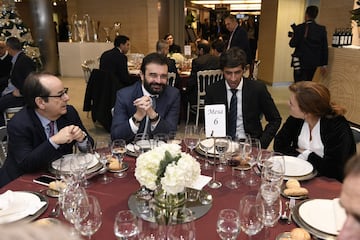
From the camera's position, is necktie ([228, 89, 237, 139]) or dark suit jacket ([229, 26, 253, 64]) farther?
dark suit jacket ([229, 26, 253, 64])

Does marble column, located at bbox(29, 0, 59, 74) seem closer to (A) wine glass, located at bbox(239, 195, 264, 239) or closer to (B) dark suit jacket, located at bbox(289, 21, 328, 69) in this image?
(B) dark suit jacket, located at bbox(289, 21, 328, 69)

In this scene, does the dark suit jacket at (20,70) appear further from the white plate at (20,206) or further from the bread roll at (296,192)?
the bread roll at (296,192)

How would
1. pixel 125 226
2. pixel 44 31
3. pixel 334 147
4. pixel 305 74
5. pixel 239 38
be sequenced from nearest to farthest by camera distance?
1. pixel 125 226
2. pixel 334 147
3. pixel 305 74
4. pixel 239 38
5. pixel 44 31

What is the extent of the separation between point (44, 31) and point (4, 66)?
502 cm

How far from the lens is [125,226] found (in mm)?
1222

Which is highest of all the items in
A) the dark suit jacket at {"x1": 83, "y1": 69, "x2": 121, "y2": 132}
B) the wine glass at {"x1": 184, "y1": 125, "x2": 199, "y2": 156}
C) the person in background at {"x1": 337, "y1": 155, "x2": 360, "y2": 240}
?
the person in background at {"x1": 337, "y1": 155, "x2": 360, "y2": 240}

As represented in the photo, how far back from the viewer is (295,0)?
26.5 feet

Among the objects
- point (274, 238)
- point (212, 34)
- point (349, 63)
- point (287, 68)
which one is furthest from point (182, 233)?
point (212, 34)

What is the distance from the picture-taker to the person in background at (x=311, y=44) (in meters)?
5.63

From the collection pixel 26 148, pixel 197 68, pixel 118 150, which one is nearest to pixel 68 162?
pixel 118 150

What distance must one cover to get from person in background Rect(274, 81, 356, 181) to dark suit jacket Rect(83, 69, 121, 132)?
10.3 ft

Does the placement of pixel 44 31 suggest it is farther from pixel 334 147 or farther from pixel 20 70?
pixel 334 147

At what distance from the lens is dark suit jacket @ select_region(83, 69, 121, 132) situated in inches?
192

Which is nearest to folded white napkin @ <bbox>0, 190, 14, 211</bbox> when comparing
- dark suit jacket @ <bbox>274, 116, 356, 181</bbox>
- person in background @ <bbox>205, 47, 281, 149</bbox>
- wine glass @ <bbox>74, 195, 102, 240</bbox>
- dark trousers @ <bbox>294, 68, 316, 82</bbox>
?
wine glass @ <bbox>74, 195, 102, 240</bbox>
